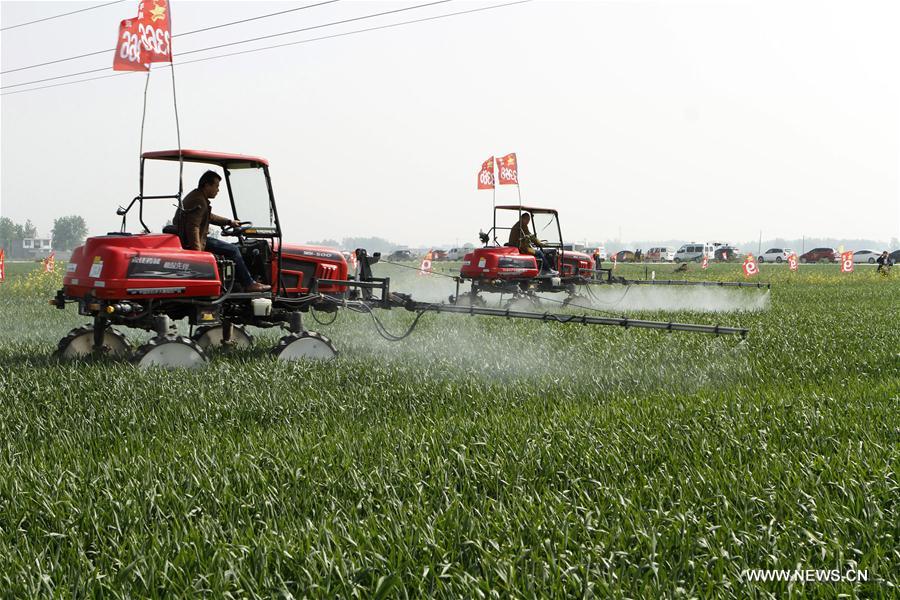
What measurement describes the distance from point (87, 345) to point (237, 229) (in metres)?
2.51

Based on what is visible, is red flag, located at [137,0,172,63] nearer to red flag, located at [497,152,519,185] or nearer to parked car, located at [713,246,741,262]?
red flag, located at [497,152,519,185]

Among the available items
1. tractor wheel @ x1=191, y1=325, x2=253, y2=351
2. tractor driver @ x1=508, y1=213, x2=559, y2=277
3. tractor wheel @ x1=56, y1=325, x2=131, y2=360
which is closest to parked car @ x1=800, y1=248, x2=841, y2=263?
tractor driver @ x1=508, y1=213, x2=559, y2=277

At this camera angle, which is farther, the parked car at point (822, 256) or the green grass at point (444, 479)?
the parked car at point (822, 256)

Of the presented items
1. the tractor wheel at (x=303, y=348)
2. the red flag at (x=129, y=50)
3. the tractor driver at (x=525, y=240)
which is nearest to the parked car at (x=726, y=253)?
the tractor driver at (x=525, y=240)

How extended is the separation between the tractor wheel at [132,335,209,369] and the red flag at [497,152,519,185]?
18.6m

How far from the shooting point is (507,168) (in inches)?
1063

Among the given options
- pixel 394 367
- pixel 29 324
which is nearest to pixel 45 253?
pixel 29 324

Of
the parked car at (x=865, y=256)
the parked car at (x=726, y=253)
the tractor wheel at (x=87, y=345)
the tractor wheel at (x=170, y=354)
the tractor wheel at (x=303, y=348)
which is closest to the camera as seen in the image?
the tractor wheel at (x=170, y=354)

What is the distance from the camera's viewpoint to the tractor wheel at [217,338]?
1134 centimetres

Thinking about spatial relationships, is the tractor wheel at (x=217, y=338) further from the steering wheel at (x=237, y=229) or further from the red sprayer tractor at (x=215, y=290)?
the steering wheel at (x=237, y=229)

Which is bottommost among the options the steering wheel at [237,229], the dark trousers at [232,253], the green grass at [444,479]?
the green grass at [444,479]

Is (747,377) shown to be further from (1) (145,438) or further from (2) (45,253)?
(2) (45,253)

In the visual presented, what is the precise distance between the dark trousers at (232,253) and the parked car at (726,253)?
68.9m

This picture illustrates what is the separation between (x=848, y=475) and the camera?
16.4 feet
